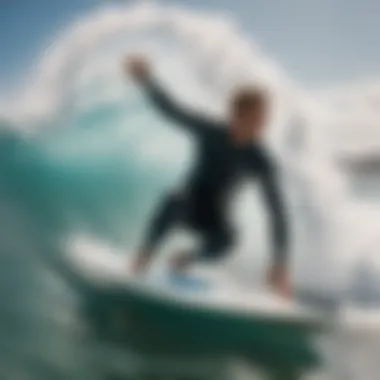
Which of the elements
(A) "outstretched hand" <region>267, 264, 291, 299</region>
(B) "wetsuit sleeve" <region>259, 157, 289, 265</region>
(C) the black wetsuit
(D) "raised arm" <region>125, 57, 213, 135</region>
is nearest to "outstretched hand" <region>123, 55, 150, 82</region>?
(D) "raised arm" <region>125, 57, 213, 135</region>

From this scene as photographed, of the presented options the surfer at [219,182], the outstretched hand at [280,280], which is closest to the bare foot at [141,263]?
the surfer at [219,182]

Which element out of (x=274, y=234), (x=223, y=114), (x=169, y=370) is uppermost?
(x=223, y=114)

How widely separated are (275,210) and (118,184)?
8.4 inches

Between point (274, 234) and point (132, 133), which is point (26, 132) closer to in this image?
point (132, 133)

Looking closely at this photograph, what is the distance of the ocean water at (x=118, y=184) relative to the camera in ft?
3.56

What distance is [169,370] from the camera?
1096mm

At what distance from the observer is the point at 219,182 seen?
1113 mm

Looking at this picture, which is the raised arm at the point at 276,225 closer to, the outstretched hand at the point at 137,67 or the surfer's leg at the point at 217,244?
the surfer's leg at the point at 217,244

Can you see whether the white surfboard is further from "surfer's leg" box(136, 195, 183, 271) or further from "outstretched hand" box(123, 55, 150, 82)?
"outstretched hand" box(123, 55, 150, 82)

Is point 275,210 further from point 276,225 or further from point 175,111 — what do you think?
point 175,111

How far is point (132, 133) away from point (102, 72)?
0.10m

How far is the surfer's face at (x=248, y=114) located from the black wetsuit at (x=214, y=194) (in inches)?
0.6

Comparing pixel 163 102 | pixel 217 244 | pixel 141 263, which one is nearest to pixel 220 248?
pixel 217 244

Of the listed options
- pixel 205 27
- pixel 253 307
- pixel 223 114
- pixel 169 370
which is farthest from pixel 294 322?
pixel 205 27
